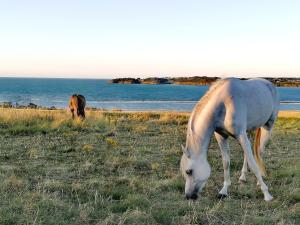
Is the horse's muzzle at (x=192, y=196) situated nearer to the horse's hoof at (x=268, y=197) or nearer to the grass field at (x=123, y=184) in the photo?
the grass field at (x=123, y=184)

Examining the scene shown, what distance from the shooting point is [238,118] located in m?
6.34

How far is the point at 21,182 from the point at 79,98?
1161 centimetres

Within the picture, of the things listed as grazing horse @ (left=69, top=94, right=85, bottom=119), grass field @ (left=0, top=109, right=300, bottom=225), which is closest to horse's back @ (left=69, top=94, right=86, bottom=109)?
grazing horse @ (left=69, top=94, right=85, bottom=119)

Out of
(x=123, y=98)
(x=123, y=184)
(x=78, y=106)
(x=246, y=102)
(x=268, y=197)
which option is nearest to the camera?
(x=268, y=197)

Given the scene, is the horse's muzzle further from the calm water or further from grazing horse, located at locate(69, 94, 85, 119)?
the calm water

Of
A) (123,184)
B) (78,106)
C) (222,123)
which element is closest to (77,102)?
(78,106)

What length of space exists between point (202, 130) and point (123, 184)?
162 centimetres

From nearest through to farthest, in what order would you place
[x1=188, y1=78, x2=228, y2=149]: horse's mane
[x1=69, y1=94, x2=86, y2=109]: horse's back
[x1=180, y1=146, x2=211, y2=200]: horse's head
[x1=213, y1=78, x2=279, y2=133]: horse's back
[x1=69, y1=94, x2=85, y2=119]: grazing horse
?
[x1=180, y1=146, x2=211, y2=200]: horse's head
[x1=188, y1=78, x2=228, y2=149]: horse's mane
[x1=213, y1=78, x2=279, y2=133]: horse's back
[x1=69, y1=94, x2=85, y2=119]: grazing horse
[x1=69, y1=94, x2=86, y2=109]: horse's back

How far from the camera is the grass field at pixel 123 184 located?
5162 millimetres

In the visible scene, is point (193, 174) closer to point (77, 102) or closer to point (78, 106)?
point (78, 106)

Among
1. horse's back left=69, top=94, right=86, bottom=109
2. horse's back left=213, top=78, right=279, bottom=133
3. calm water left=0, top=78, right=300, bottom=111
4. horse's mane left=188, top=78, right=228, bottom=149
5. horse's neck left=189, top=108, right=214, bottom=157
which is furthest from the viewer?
calm water left=0, top=78, right=300, bottom=111

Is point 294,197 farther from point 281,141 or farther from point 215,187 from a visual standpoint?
point 281,141

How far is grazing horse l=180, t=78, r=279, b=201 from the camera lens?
597 cm

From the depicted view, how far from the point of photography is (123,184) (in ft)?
22.6
